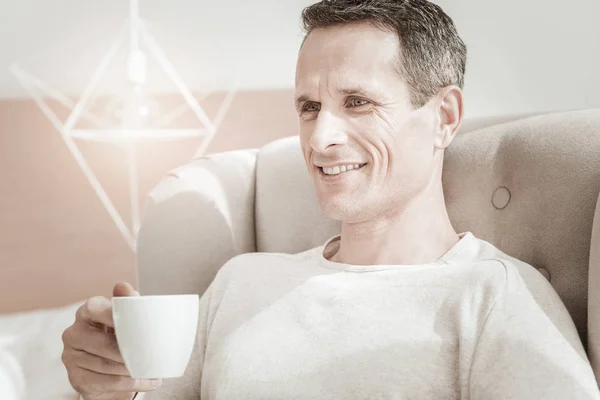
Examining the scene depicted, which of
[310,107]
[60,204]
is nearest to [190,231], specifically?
[310,107]

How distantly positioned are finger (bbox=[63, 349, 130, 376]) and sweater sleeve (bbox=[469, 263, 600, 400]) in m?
0.47

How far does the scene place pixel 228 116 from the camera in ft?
6.73

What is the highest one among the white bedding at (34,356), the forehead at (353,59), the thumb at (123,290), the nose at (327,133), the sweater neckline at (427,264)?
the forehead at (353,59)

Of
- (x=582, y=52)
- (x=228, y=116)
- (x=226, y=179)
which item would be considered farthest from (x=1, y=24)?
(x=582, y=52)

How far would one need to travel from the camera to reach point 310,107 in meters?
1.16

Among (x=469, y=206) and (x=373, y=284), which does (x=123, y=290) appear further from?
(x=469, y=206)

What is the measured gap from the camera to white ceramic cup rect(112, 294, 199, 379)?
28.2 inches

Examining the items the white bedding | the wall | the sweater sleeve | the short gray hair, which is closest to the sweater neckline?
the sweater sleeve

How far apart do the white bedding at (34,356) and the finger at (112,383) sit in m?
0.74

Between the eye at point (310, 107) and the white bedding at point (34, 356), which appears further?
the white bedding at point (34, 356)

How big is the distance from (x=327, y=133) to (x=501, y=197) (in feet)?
1.05

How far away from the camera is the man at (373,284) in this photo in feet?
3.03

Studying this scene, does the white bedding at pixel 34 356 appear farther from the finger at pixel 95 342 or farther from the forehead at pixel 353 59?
the forehead at pixel 353 59

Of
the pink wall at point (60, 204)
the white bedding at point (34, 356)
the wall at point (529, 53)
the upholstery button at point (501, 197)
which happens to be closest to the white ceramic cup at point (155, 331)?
the upholstery button at point (501, 197)
